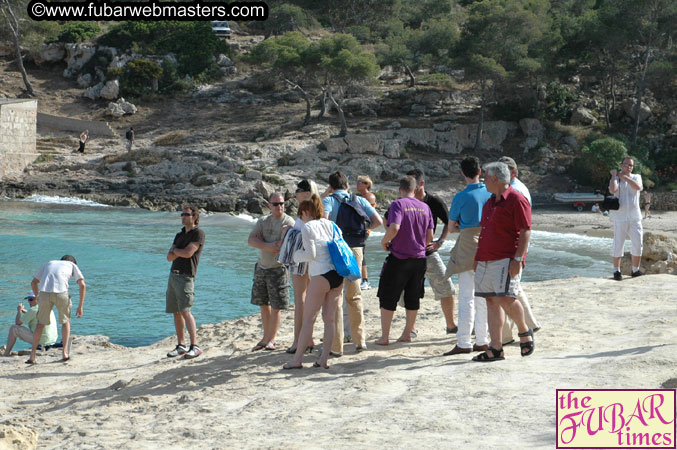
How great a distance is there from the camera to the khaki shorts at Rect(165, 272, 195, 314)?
7746 mm

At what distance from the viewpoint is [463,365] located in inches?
242

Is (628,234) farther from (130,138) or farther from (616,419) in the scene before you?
(130,138)

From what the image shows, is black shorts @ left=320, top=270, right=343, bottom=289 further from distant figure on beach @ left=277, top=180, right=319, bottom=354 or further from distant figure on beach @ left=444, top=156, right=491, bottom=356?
distant figure on beach @ left=444, top=156, right=491, bottom=356

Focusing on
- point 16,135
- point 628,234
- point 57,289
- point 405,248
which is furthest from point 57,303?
point 16,135

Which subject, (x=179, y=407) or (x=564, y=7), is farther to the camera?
(x=564, y=7)

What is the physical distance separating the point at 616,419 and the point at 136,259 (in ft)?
54.0

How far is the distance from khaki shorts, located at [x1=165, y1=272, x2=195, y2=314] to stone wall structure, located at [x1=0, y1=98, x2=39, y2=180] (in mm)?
31191

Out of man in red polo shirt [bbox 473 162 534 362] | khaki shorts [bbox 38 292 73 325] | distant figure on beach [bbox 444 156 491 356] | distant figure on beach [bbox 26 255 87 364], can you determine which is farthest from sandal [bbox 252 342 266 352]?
man in red polo shirt [bbox 473 162 534 362]

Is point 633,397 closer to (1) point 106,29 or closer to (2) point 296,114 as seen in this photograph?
(2) point 296,114

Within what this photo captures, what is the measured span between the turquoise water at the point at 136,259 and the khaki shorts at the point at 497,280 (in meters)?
6.20

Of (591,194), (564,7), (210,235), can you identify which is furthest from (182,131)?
(564,7)

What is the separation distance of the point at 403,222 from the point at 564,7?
4998 cm

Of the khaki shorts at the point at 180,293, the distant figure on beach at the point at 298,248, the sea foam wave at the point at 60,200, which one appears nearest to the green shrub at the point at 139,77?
the sea foam wave at the point at 60,200

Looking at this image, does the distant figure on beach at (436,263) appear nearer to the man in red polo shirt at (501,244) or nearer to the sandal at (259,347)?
the man in red polo shirt at (501,244)
